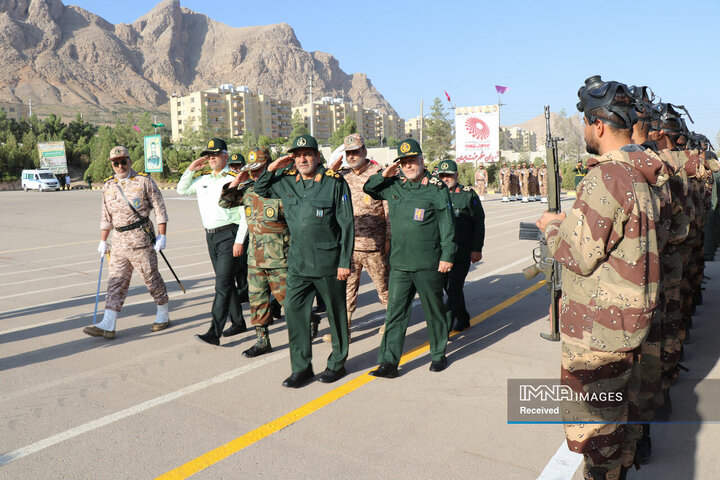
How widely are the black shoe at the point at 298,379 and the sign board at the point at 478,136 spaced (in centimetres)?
3331

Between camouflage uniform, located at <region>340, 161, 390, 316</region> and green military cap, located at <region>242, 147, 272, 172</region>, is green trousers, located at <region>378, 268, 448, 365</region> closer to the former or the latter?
camouflage uniform, located at <region>340, 161, 390, 316</region>

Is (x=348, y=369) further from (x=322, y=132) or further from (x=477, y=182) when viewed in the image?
(x=322, y=132)

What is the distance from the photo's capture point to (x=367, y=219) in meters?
5.91

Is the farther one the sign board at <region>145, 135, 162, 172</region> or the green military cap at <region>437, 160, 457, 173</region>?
the sign board at <region>145, 135, 162, 172</region>

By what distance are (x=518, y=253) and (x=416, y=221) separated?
290 inches

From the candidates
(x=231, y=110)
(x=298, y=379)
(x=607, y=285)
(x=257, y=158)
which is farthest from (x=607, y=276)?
(x=231, y=110)

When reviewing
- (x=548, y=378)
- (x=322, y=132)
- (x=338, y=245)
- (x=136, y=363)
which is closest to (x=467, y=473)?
(x=548, y=378)

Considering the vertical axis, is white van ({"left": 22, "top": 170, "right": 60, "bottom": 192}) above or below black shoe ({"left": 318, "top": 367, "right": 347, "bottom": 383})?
above

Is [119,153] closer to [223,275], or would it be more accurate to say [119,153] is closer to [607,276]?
[223,275]

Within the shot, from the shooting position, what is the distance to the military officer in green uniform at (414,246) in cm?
476

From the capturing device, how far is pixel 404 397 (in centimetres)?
428

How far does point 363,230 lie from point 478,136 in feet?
107

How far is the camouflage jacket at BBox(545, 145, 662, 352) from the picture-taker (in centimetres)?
248

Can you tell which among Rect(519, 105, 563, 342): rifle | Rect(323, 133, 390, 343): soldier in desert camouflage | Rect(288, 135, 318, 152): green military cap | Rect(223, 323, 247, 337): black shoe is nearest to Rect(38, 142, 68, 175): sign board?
Rect(223, 323, 247, 337): black shoe
